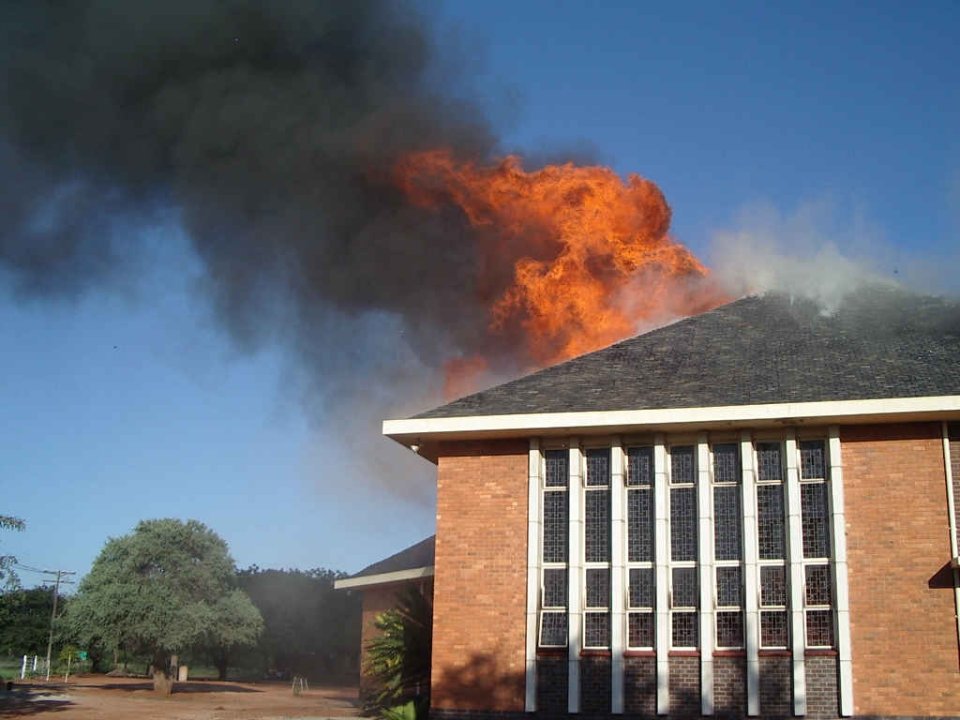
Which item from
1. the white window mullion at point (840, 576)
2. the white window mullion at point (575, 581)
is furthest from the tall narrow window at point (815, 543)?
the white window mullion at point (575, 581)

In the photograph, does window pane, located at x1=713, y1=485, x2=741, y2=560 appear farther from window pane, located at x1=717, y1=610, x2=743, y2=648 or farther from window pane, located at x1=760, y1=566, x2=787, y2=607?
window pane, located at x1=717, y1=610, x2=743, y2=648

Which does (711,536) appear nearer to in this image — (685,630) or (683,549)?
(683,549)

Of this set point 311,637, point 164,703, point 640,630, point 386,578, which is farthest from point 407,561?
point 311,637

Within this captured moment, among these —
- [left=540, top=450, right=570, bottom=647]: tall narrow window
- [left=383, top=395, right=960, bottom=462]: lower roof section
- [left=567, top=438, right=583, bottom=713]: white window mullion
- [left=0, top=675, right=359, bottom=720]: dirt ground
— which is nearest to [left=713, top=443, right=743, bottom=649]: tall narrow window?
[left=383, top=395, right=960, bottom=462]: lower roof section

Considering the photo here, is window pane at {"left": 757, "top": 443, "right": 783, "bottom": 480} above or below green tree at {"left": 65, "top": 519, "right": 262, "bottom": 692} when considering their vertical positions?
above

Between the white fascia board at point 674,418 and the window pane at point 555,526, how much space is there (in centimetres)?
120

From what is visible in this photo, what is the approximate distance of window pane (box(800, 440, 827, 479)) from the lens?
1805 cm

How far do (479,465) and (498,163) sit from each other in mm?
10530

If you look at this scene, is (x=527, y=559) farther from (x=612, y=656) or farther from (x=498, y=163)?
(x=498, y=163)

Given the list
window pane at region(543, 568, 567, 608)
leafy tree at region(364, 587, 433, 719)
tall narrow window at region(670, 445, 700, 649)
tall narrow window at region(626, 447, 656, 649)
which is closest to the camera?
tall narrow window at region(670, 445, 700, 649)

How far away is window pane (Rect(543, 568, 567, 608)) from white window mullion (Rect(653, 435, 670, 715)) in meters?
1.60

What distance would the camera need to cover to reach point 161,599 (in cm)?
4122

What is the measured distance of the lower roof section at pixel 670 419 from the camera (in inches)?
680

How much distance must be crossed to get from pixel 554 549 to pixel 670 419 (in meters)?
3.04
